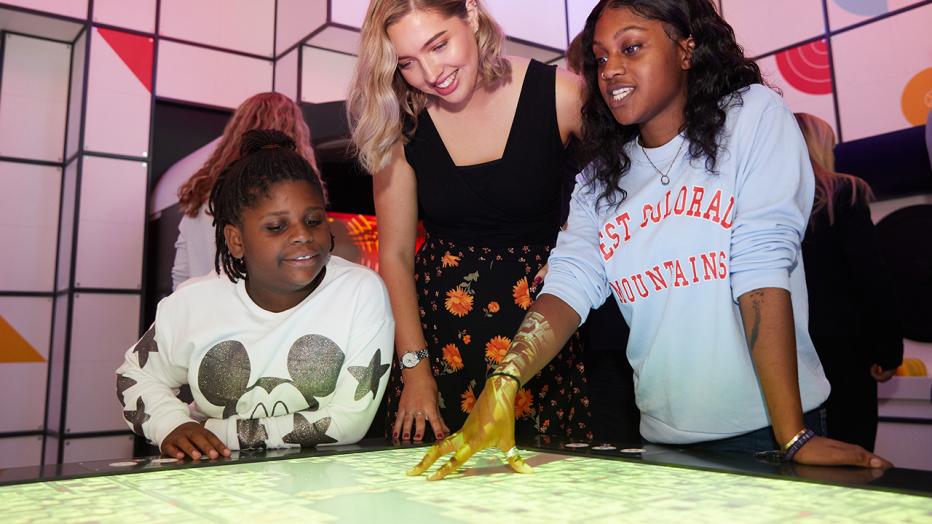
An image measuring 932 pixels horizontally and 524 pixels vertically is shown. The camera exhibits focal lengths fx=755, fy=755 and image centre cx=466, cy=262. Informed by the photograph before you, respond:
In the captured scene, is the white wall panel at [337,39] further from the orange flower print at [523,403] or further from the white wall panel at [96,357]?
the orange flower print at [523,403]

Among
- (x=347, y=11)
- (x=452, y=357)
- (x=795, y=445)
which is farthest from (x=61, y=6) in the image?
(x=795, y=445)

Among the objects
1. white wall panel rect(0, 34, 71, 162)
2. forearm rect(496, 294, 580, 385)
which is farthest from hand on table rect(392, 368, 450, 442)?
white wall panel rect(0, 34, 71, 162)

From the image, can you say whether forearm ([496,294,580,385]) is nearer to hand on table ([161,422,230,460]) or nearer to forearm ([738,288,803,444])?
forearm ([738,288,803,444])

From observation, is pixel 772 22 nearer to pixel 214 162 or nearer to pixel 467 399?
pixel 214 162

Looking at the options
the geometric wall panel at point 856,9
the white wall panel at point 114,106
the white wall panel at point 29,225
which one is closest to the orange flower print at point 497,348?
the geometric wall panel at point 856,9

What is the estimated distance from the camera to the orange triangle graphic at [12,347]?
4242 millimetres

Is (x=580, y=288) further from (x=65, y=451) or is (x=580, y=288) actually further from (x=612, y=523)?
(x=65, y=451)

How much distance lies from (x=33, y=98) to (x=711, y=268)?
464 cm

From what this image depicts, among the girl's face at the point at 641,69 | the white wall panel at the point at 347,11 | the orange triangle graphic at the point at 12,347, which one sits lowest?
the orange triangle graphic at the point at 12,347

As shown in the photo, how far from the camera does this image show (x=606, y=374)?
159 centimetres

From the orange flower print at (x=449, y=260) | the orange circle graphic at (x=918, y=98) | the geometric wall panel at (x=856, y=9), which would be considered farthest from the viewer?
the geometric wall panel at (x=856, y=9)

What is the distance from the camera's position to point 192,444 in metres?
1.17

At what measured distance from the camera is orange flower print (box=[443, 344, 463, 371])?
5.10 ft

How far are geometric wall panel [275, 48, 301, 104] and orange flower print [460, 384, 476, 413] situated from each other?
3.25m
